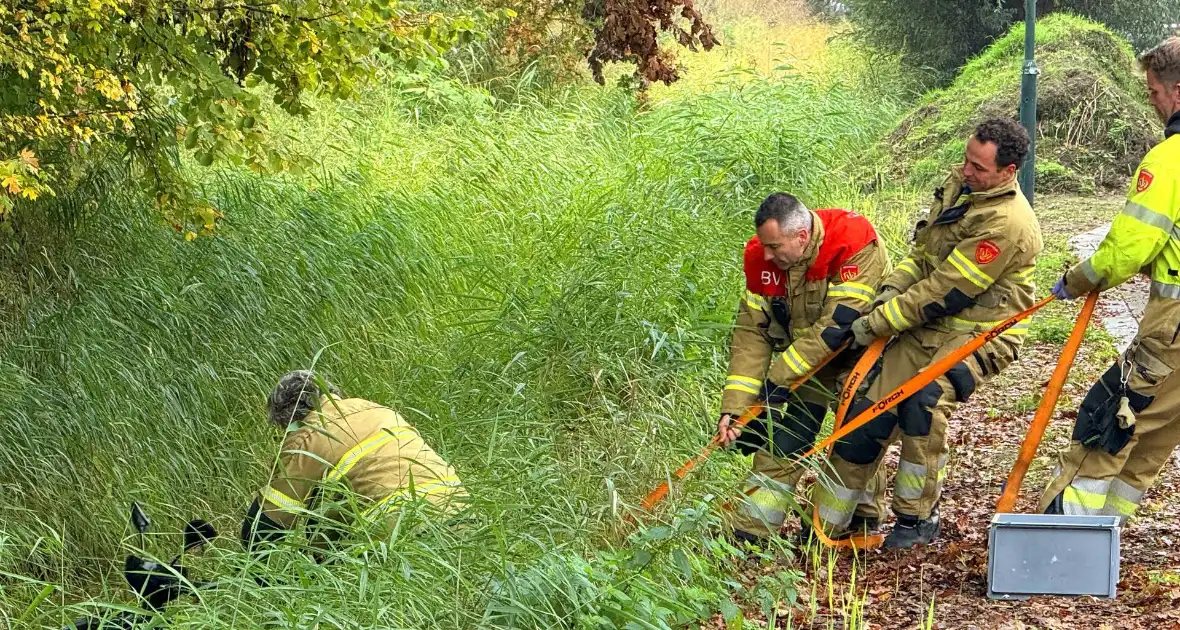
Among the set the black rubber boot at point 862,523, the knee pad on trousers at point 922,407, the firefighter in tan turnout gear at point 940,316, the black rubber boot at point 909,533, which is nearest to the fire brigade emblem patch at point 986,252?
the firefighter in tan turnout gear at point 940,316

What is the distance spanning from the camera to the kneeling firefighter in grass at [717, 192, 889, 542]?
207 inches

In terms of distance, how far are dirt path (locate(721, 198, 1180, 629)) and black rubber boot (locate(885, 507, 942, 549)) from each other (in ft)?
0.16

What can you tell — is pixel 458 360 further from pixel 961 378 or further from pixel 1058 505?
pixel 1058 505

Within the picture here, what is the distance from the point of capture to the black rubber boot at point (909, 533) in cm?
552

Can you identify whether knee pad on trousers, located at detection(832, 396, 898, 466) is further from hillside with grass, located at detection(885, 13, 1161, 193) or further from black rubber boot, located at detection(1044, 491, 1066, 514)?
hillside with grass, located at detection(885, 13, 1161, 193)

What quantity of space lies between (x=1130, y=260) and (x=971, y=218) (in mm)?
649

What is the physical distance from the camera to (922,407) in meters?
5.37

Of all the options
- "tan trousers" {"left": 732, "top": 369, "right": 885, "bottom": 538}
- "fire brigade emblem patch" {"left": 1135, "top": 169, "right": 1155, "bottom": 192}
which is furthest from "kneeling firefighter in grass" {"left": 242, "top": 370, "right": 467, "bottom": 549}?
"fire brigade emblem patch" {"left": 1135, "top": 169, "right": 1155, "bottom": 192}

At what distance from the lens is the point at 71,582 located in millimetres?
6113

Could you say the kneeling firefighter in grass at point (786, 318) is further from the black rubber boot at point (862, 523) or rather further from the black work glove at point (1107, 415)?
the black work glove at point (1107, 415)

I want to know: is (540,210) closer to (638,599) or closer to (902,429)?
(902,429)

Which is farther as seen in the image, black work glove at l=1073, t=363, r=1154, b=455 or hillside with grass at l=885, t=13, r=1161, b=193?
hillside with grass at l=885, t=13, r=1161, b=193

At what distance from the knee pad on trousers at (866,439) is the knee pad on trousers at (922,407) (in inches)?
2.9

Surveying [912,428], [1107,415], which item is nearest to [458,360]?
[912,428]
